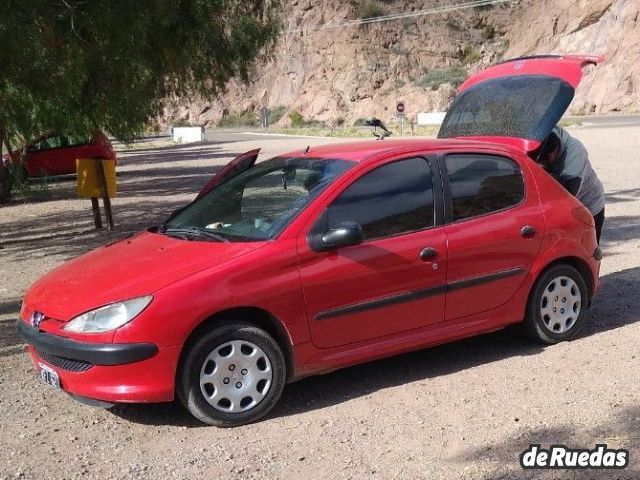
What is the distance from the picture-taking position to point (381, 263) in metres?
5.47

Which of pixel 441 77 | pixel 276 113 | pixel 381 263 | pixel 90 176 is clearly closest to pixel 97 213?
pixel 90 176

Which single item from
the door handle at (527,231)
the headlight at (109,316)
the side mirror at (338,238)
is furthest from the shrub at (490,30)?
the headlight at (109,316)

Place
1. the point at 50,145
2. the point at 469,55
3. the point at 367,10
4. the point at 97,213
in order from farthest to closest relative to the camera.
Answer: the point at 469,55
the point at 367,10
the point at 50,145
the point at 97,213

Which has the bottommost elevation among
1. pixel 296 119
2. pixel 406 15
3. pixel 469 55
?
pixel 296 119

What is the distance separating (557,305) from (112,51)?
6.00 meters

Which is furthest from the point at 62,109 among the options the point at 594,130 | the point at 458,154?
the point at 594,130

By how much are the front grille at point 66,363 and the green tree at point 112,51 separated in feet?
13.5

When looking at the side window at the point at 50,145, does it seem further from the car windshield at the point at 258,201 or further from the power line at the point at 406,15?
the power line at the point at 406,15

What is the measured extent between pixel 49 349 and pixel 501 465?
2.57m

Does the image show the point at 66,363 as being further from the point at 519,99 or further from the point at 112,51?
the point at 112,51

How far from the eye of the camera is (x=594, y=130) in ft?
119

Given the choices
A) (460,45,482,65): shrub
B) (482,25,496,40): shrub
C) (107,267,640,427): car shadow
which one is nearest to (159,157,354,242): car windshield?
(107,267,640,427): car shadow

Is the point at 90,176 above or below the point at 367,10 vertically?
below

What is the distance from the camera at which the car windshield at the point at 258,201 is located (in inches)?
215
